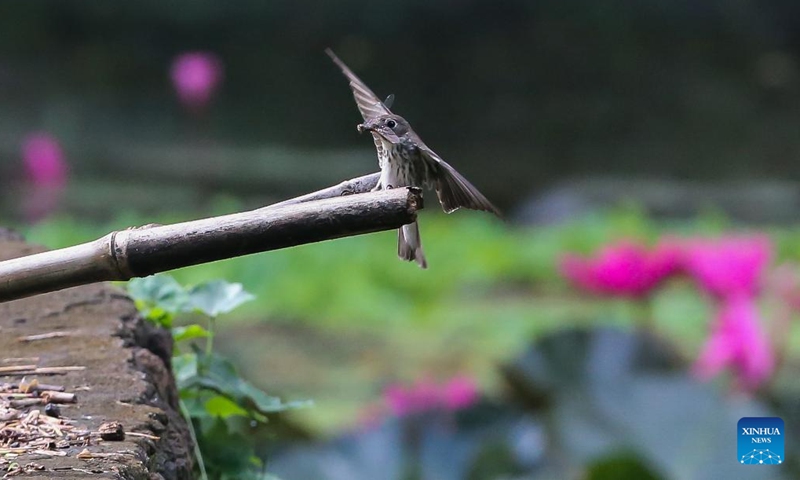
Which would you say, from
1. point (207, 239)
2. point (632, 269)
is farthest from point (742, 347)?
point (207, 239)

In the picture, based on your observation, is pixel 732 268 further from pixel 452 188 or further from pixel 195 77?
pixel 195 77

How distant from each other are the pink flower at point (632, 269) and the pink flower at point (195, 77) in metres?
1.55

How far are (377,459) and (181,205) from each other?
7.32ft

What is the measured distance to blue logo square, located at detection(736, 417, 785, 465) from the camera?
Result: 1.55 metres

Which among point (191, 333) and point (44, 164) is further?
point (44, 164)

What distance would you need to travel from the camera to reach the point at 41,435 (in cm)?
70

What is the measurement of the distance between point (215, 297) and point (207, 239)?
0.80ft

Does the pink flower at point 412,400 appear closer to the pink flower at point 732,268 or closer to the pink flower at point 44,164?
the pink flower at point 732,268

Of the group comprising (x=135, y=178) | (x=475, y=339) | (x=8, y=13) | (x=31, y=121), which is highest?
(x=8, y=13)

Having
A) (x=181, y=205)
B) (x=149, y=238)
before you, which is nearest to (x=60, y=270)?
(x=149, y=238)

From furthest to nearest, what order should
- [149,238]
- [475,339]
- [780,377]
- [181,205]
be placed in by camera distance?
[181,205] < [475,339] < [780,377] < [149,238]

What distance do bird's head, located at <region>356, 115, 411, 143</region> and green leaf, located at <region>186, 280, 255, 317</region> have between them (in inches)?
7.0

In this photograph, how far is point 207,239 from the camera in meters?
0.64

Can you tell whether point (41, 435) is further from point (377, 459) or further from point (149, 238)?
point (377, 459)
